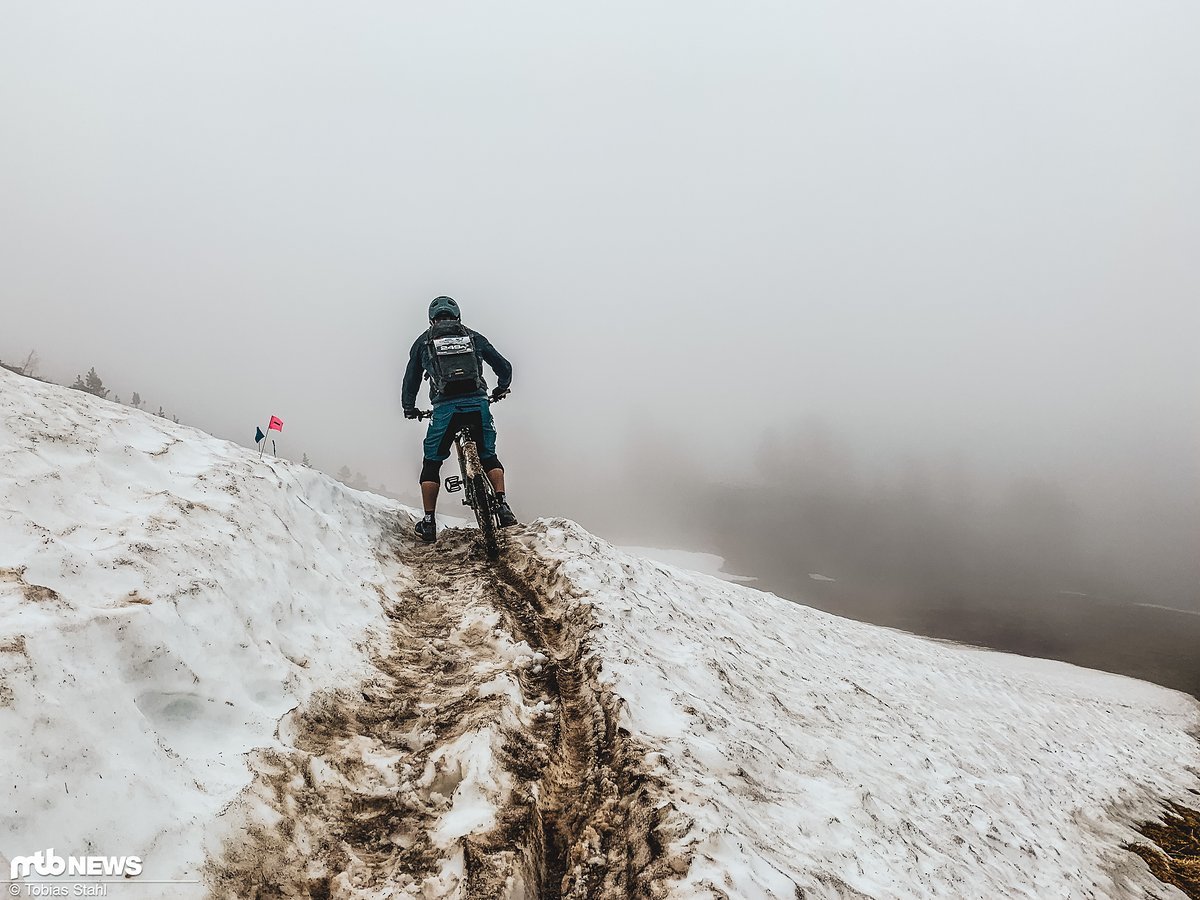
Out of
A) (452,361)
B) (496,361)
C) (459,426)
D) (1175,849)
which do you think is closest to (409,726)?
(459,426)

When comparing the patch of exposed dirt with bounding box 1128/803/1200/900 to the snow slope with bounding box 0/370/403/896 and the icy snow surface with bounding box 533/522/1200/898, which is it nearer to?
the icy snow surface with bounding box 533/522/1200/898

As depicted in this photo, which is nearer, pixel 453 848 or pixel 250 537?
pixel 453 848

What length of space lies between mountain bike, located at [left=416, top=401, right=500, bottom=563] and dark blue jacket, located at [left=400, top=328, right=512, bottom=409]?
75 centimetres

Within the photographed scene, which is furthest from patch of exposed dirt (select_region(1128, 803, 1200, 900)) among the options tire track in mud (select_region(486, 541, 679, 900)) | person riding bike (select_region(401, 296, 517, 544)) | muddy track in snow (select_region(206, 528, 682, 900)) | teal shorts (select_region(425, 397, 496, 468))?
teal shorts (select_region(425, 397, 496, 468))

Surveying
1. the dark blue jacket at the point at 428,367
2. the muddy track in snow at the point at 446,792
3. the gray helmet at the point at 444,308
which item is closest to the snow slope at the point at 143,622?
the muddy track in snow at the point at 446,792

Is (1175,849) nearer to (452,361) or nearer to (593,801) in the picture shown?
(593,801)

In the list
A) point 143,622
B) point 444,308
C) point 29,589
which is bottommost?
point 143,622

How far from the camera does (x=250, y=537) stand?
21.1ft

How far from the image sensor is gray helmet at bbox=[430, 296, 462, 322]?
389 inches

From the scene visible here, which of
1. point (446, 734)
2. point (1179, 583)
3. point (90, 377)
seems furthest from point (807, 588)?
point (90, 377)

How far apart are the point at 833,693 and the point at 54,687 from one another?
962 cm

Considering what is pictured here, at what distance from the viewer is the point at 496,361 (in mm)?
10641

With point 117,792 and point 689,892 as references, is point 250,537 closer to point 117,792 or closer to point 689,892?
point 117,792

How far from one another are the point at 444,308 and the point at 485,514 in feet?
12.7
